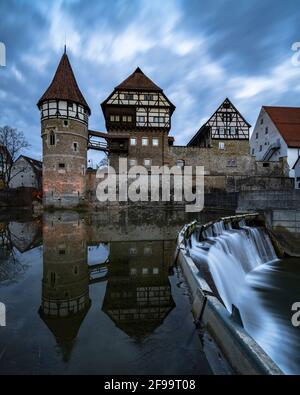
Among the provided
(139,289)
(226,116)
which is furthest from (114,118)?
(139,289)

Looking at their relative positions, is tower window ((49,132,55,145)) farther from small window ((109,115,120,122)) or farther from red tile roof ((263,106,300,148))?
red tile roof ((263,106,300,148))

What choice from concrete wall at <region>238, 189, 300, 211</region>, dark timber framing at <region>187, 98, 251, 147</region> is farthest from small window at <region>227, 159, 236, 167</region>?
concrete wall at <region>238, 189, 300, 211</region>

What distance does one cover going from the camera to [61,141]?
29953 millimetres

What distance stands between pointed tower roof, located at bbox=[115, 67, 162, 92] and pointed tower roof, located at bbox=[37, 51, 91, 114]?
6.92 m

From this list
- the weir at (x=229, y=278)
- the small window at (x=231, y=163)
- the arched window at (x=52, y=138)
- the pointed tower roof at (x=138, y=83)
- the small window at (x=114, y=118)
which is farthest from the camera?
the small window at (x=231, y=163)

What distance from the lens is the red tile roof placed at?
1419 inches

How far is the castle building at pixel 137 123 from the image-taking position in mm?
37031

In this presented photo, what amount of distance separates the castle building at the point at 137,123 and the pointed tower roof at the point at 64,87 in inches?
204

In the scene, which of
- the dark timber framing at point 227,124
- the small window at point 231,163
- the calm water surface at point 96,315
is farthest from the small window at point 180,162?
the calm water surface at point 96,315

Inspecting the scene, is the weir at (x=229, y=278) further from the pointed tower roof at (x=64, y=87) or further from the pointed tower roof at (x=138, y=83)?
the pointed tower roof at (x=138, y=83)

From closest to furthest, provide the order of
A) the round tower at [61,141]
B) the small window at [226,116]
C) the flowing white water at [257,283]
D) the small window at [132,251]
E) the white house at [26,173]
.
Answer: the flowing white water at [257,283] → the small window at [132,251] → the round tower at [61,141] → the small window at [226,116] → the white house at [26,173]

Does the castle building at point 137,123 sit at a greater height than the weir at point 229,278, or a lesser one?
greater

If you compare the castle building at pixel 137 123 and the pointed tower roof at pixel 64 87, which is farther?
the castle building at pixel 137 123
